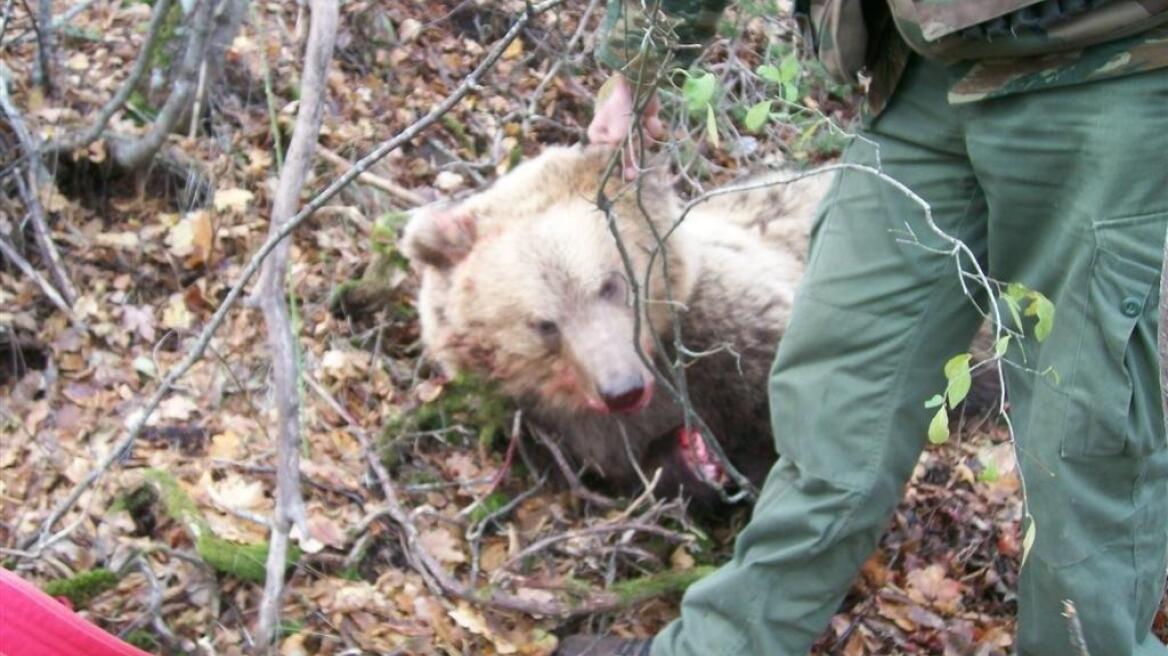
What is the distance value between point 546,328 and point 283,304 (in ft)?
4.45

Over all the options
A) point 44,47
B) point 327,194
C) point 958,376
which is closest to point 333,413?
point 327,194

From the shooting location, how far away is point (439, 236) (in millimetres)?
4703

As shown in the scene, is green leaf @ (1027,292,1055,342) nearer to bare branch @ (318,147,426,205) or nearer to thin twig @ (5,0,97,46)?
bare branch @ (318,147,426,205)

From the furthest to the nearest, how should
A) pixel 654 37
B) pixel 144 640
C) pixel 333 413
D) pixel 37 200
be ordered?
pixel 37 200 < pixel 333 413 < pixel 144 640 < pixel 654 37

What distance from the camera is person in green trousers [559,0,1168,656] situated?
2.71m

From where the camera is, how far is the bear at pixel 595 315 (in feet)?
15.1

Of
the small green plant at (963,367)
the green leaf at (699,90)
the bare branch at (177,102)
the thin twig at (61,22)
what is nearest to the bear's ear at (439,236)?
the bare branch at (177,102)

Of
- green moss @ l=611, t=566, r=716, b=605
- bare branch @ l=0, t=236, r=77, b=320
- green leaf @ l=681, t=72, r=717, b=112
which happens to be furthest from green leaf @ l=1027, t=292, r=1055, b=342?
bare branch @ l=0, t=236, r=77, b=320

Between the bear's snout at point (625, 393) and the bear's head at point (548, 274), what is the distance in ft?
0.28

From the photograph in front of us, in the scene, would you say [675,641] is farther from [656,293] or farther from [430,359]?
[430,359]

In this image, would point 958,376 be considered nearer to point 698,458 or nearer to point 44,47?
point 698,458

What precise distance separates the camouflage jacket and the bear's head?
1.47 meters

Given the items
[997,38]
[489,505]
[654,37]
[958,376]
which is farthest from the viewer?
[489,505]

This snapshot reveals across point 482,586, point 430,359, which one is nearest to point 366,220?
point 430,359
